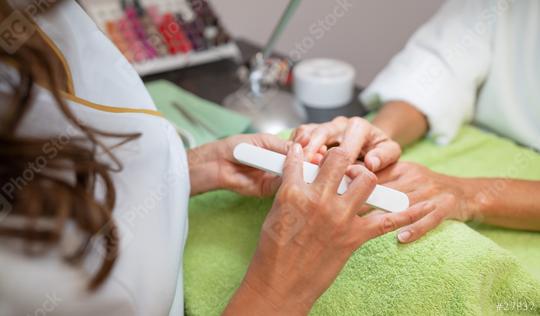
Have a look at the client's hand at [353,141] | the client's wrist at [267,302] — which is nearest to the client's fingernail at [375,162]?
the client's hand at [353,141]

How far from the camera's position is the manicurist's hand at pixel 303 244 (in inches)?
20.8

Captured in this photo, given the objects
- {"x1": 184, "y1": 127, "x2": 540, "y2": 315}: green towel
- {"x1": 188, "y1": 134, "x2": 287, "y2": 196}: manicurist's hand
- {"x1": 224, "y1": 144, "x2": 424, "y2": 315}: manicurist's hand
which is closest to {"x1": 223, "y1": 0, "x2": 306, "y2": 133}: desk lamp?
{"x1": 188, "y1": 134, "x2": 287, "y2": 196}: manicurist's hand

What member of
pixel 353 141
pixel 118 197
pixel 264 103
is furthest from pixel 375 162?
pixel 264 103

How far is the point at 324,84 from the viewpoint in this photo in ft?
3.51

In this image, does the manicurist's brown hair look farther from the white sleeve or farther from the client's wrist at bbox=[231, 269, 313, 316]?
the white sleeve

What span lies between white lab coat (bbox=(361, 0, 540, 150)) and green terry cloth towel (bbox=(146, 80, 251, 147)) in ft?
1.18

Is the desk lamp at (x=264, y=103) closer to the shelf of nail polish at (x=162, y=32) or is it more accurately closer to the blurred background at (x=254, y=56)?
the blurred background at (x=254, y=56)

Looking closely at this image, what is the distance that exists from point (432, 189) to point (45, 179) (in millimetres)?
556

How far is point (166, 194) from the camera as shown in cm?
56

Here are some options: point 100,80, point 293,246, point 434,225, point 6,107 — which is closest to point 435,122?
point 434,225

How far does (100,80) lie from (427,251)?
48 centimetres

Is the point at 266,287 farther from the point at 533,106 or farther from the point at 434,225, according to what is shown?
the point at 533,106

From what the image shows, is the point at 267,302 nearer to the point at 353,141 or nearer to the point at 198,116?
the point at 353,141

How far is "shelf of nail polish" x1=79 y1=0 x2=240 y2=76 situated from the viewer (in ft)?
3.97
